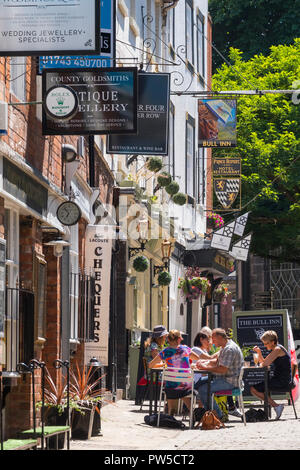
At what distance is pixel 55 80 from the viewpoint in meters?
13.2

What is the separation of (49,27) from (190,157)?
1955cm

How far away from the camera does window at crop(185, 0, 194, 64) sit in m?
30.8

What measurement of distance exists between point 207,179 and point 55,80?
67.9 feet

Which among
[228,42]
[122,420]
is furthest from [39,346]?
[228,42]

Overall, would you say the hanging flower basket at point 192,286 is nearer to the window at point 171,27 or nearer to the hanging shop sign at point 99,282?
the window at point 171,27

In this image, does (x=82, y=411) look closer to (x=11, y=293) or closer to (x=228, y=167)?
(x=11, y=293)

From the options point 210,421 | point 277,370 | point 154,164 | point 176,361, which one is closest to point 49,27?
point 210,421

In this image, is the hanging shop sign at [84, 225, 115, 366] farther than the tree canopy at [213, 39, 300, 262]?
No

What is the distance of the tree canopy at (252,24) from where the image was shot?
144 feet

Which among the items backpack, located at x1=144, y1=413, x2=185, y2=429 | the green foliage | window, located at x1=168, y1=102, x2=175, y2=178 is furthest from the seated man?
window, located at x1=168, y1=102, x2=175, y2=178

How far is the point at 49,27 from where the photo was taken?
1174 centimetres

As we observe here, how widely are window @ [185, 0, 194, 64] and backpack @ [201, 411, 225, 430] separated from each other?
16717mm

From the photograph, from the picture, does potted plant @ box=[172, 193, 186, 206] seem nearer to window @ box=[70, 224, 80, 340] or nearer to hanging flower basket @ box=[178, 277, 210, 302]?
hanging flower basket @ box=[178, 277, 210, 302]

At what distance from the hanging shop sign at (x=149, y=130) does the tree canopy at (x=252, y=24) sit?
25.2 metres
